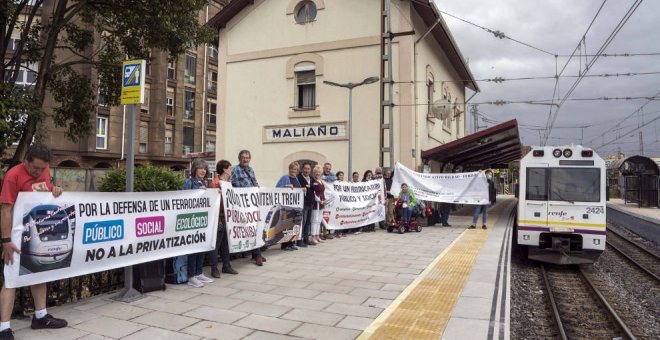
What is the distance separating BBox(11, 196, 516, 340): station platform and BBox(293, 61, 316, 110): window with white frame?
1125 centimetres

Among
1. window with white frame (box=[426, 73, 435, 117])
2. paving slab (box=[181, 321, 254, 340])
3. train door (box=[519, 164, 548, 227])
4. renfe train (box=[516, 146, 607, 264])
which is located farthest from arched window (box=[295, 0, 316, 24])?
paving slab (box=[181, 321, 254, 340])

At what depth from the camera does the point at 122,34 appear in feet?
31.2

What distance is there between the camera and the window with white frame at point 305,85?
1885 cm

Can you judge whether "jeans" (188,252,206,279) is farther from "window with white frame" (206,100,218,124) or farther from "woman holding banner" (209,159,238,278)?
"window with white frame" (206,100,218,124)

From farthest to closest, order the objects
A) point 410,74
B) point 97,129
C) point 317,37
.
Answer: point 97,129 < point 317,37 < point 410,74

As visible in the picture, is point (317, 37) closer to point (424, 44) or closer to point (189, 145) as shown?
point (424, 44)

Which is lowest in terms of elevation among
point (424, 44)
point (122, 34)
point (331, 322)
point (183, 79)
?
point (331, 322)

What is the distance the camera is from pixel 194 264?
6.49 meters

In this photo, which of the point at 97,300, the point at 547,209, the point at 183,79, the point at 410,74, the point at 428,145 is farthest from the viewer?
the point at 183,79

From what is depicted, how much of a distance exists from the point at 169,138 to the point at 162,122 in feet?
6.28

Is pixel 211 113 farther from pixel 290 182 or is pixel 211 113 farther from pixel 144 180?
pixel 290 182

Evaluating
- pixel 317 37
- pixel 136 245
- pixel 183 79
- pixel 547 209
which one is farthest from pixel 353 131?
pixel 183 79

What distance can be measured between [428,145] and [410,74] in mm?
4082

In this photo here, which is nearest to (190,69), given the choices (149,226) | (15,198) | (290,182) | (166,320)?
(290,182)
